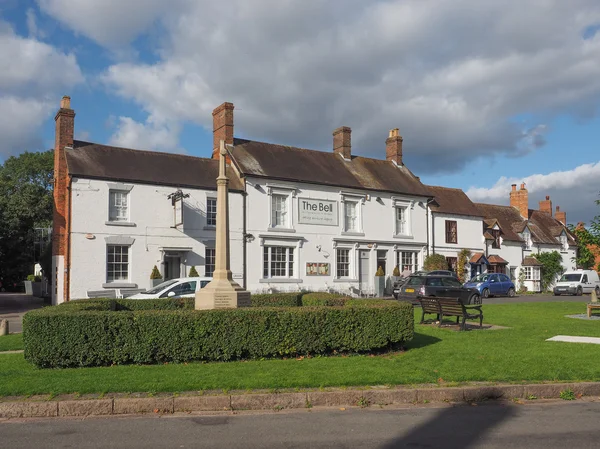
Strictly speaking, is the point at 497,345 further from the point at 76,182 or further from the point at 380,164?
the point at 380,164

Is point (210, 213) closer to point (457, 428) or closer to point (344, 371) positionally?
point (344, 371)

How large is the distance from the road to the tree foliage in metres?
43.3

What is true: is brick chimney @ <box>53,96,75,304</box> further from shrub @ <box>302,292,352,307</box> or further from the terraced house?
shrub @ <box>302,292,352,307</box>

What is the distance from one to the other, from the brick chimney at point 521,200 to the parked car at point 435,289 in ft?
91.3

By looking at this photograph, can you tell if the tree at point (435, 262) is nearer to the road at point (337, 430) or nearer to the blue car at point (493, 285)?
the blue car at point (493, 285)

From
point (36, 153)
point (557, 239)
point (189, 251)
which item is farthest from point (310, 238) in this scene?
point (36, 153)

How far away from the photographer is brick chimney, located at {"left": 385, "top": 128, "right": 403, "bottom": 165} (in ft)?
133

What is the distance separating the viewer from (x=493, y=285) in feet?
120

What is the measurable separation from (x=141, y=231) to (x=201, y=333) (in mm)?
18305

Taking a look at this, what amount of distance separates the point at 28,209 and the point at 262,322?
50.6 m

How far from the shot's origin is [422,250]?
3844 cm

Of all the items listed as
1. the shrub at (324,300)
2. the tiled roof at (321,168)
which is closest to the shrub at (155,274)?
the tiled roof at (321,168)

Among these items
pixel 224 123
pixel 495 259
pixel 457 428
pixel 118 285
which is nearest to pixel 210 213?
pixel 224 123

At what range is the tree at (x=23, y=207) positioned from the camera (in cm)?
5419
